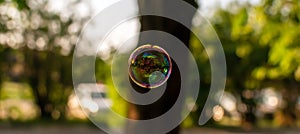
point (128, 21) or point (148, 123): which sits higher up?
point (128, 21)

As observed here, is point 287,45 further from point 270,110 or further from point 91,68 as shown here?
point 270,110

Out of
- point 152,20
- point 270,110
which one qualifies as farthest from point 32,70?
point 152,20

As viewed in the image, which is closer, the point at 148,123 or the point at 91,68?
the point at 148,123

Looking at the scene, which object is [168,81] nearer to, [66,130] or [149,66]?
[149,66]

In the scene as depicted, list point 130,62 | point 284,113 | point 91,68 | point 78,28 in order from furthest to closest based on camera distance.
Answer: point 284,113, point 78,28, point 91,68, point 130,62

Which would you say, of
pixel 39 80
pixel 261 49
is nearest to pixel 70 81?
pixel 39 80

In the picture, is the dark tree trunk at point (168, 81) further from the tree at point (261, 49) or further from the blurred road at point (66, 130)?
the blurred road at point (66, 130)

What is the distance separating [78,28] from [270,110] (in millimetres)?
7624

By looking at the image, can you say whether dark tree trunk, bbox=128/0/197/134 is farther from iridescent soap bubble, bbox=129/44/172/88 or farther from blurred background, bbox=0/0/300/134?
blurred background, bbox=0/0/300/134

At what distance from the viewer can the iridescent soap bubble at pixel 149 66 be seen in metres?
3.37

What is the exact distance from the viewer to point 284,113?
16906mm

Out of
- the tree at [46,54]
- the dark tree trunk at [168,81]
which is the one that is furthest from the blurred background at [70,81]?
the dark tree trunk at [168,81]

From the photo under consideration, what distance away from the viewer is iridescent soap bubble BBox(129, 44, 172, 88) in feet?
11.1

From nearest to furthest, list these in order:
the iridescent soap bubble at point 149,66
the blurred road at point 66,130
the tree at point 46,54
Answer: the iridescent soap bubble at point 149,66
the blurred road at point 66,130
the tree at point 46,54
